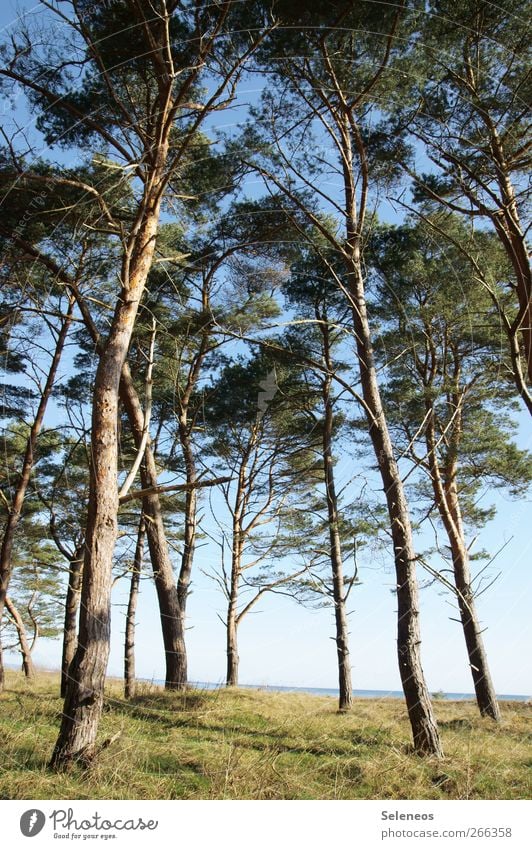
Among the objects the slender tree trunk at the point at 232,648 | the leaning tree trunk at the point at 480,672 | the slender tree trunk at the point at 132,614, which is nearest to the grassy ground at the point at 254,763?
the leaning tree trunk at the point at 480,672

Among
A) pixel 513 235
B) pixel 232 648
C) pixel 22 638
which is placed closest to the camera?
pixel 513 235

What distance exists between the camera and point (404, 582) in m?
Answer: 5.41

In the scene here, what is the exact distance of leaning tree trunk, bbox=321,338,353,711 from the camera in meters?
9.52

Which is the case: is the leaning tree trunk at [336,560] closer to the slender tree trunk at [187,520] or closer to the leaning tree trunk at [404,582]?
the slender tree trunk at [187,520]

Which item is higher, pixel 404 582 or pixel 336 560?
pixel 336 560

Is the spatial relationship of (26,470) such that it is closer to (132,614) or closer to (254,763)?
(132,614)

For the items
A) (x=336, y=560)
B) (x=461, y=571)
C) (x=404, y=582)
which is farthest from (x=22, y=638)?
(x=404, y=582)

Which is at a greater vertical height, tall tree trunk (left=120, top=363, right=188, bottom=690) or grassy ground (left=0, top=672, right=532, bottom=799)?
tall tree trunk (left=120, top=363, right=188, bottom=690)

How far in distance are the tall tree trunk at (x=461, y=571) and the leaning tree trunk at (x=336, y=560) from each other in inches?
66.0

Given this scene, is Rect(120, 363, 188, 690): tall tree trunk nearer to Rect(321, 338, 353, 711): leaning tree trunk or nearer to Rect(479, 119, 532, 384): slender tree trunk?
Rect(321, 338, 353, 711): leaning tree trunk

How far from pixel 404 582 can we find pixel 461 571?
4.84 metres

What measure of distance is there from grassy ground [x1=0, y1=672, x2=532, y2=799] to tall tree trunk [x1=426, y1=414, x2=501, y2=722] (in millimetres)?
2855

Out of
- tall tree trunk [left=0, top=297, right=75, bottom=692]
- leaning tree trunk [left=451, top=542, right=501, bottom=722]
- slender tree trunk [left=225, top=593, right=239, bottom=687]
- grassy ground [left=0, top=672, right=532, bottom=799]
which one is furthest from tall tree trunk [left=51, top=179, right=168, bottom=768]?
slender tree trunk [left=225, top=593, right=239, bottom=687]
